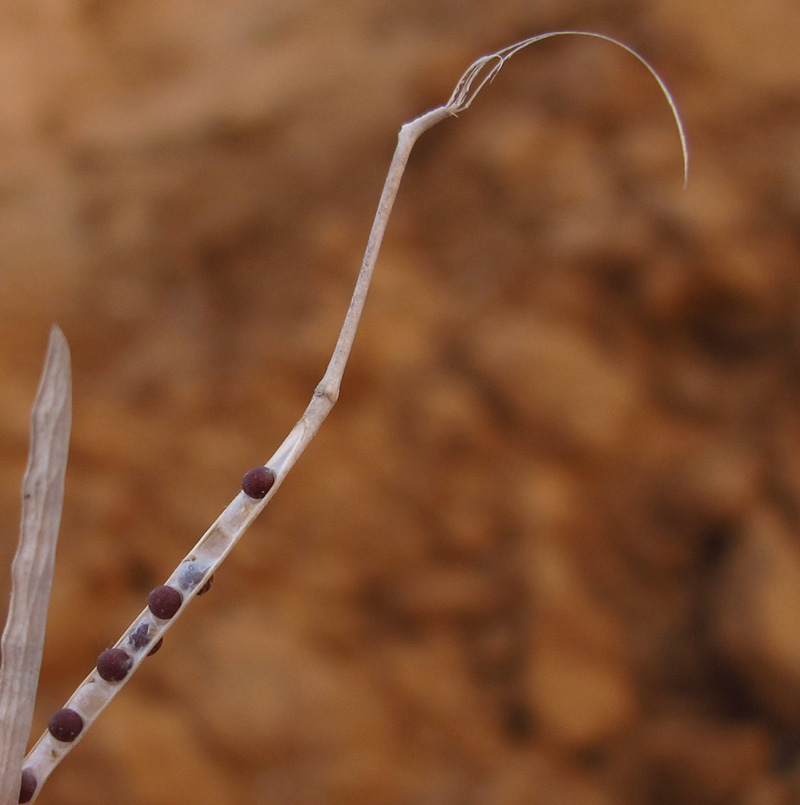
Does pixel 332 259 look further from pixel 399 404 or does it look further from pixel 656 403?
pixel 656 403

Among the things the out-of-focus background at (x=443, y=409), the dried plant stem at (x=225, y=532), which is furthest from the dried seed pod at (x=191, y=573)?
the out-of-focus background at (x=443, y=409)

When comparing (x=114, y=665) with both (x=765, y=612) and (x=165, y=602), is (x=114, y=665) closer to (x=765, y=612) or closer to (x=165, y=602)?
(x=165, y=602)

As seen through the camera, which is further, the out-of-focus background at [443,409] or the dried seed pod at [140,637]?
the out-of-focus background at [443,409]

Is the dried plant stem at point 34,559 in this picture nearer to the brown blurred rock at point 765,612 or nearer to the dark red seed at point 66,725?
the dark red seed at point 66,725

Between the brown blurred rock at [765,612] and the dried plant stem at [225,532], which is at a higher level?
the dried plant stem at [225,532]

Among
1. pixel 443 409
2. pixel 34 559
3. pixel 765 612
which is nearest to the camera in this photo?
pixel 34 559

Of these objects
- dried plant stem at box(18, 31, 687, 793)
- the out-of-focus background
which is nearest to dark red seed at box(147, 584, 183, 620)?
dried plant stem at box(18, 31, 687, 793)

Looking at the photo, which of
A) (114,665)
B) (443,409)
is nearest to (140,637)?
(114,665)
